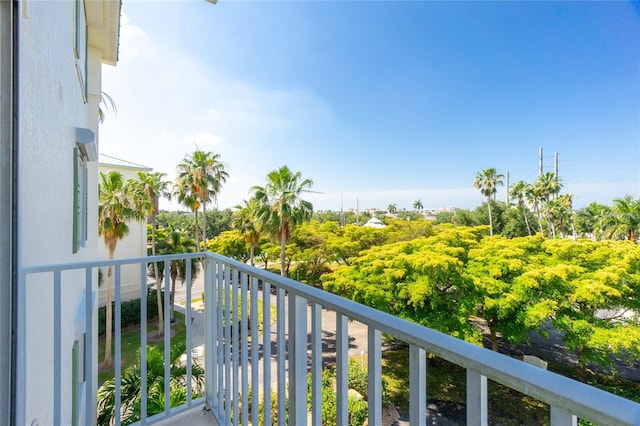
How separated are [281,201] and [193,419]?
1138cm

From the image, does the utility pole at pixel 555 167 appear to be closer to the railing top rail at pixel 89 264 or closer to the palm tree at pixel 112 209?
the palm tree at pixel 112 209

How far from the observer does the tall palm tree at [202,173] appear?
605 inches

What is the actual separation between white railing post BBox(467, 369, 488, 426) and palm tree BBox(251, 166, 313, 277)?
41.4 feet

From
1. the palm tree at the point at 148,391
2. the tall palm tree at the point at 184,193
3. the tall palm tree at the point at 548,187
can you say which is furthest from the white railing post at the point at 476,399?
the tall palm tree at the point at 548,187

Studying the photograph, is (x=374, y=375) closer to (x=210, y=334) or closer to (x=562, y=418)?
(x=562, y=418)

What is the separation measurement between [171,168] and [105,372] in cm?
950

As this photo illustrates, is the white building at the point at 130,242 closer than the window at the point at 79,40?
No

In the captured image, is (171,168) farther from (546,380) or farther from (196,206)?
(546,380)

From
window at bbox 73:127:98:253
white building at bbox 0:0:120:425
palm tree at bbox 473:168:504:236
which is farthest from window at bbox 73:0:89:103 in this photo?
palm tree at bbox 473:168:504:236

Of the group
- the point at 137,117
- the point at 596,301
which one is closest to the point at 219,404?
the point at 596,301

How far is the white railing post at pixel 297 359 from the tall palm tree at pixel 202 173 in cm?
1576

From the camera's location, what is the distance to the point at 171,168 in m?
15.4

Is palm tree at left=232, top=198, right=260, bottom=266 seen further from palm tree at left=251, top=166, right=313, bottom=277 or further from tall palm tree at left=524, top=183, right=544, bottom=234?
tall palm tree at left=524, top=183, right=544, bottom=234

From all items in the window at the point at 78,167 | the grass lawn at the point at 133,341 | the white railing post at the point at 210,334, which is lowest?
the grass lawn at the point at 133,341
